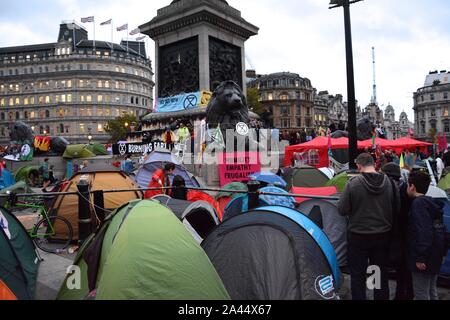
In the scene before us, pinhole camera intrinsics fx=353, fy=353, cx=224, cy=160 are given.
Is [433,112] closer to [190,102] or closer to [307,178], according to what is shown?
[190,102]

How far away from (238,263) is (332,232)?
3.32 m

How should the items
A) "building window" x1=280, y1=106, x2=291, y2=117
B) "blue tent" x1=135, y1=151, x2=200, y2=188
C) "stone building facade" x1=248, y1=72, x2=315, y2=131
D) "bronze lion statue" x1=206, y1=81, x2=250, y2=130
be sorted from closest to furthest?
"blue tent" x1=135, y1=151, x2=200, y2=188, "bronze lion statue" x1=206, y1=81, x2=250, y2=130, "stone building facade" x1=248, y1=72, x2=315, y2=131, "building window" x1=280, y1=106, x2=291, y2=117

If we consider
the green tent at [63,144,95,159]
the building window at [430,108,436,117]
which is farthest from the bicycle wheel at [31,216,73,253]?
the building window at [430,108,436,117]

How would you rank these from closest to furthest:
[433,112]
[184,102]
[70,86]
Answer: [184,102] → [70,86] → [433,112]

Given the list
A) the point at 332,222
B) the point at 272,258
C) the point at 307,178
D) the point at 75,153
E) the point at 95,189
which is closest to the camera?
the point at 272,258

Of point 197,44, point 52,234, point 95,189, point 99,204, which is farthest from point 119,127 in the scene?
point 99,204

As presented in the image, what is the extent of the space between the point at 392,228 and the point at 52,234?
6.94 meters

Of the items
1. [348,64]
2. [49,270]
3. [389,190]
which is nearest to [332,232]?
[389,190]

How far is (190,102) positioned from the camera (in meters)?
22.6

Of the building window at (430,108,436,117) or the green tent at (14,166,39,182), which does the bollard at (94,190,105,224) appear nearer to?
the green tent at (14,166,39,182)

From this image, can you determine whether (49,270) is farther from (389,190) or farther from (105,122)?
(105,122)

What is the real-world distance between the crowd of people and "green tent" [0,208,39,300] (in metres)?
4.19

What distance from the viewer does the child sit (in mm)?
4250
